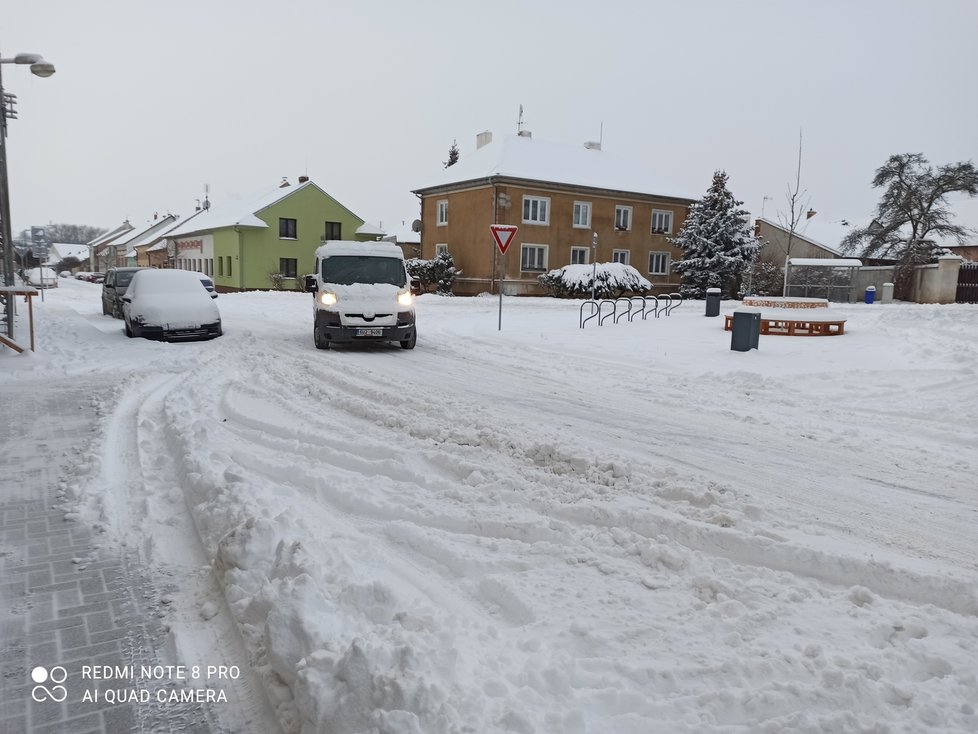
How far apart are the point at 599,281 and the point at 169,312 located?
22.0 m

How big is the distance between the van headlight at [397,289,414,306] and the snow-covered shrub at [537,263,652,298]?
19.6m

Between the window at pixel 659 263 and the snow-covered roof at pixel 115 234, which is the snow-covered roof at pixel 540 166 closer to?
the window at pixel 659 263

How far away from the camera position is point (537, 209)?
3859 cm

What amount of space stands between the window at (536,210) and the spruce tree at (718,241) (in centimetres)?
796

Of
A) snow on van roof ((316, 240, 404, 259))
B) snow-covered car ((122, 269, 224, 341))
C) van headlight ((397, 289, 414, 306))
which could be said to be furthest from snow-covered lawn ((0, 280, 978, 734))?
snow-covered car ((122, 269, 224, 341))

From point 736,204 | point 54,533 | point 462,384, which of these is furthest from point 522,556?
point 736,204

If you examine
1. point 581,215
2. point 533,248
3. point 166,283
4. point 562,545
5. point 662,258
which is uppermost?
point 581,215

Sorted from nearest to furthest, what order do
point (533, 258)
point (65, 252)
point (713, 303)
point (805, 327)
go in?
point (805, 327) < point (713, 303) < point (533, 258) < point (65, 252)

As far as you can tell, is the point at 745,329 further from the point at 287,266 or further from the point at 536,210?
the point at 287,266

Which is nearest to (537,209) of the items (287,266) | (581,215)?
(581,215)

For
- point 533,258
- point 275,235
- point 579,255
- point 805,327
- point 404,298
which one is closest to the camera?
point 404,298

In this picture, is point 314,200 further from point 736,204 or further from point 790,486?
point 790,486

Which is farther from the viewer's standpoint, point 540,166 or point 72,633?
point 540,166

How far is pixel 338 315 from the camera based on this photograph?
13125 mm
